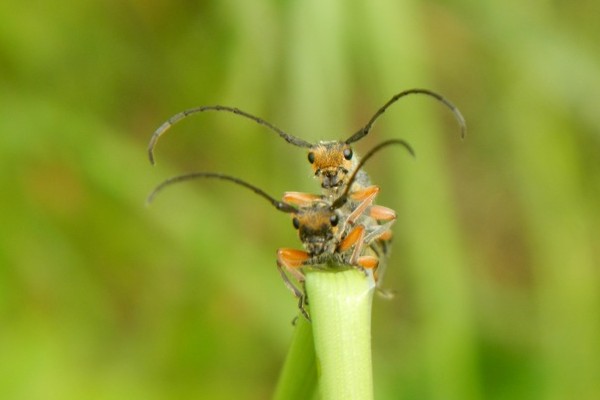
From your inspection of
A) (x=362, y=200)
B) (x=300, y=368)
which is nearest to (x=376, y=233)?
(x=362, y=200)

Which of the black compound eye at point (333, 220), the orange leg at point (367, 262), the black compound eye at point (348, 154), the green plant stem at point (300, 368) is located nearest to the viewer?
the green plant stem at point (300, 368)

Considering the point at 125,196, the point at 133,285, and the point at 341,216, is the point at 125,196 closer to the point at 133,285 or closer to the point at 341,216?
the point at 133,285

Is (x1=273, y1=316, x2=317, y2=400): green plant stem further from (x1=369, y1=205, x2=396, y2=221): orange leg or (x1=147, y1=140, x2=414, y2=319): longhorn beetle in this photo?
(x1=369, y1=205, x2=396, y2=221): orange leg

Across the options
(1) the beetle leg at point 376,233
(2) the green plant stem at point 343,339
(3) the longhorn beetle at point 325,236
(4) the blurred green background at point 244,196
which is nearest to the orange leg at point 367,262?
(3) the longhorn beetle at point 325,236

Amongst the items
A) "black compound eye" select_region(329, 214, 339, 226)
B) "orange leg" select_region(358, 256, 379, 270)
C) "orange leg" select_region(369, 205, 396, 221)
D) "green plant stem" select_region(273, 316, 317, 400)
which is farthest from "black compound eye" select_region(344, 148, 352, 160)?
"green plant stem" select_region(273, 316, 317, 400)

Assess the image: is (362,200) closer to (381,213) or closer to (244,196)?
(381,213)

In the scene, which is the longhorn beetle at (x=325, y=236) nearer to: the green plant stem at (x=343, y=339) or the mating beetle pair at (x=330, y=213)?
the mating beetle pair at (x=330, y=213)
